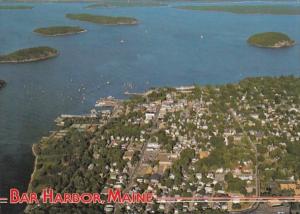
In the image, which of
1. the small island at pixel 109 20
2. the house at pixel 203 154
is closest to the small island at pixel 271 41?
the small island at pixel 109 20

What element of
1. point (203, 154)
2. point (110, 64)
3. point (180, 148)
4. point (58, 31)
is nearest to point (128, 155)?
point (180, 148)

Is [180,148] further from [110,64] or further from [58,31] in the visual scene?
[58,31]

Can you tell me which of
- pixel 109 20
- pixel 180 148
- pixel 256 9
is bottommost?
pixel 180 148

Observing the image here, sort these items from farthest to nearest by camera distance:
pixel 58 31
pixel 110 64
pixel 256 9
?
pixel 256 9, pixel 58 31, pixel 110 64

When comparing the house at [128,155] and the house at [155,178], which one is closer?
the house at [155,178]

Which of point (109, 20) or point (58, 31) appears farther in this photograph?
point (109, 20)

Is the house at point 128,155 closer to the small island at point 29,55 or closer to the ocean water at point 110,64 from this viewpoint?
the ocean water at point 110,64

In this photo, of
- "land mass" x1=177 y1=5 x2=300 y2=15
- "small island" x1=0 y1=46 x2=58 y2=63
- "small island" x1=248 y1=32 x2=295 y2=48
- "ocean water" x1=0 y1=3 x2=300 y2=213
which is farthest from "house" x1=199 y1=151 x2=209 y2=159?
"land mass" x1=177 y1=5 x2=300 y2=15

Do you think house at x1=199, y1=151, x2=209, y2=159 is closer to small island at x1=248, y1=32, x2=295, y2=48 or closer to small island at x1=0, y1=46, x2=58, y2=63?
A: small island at x1=0, y1=46, x2=58, y2=63
